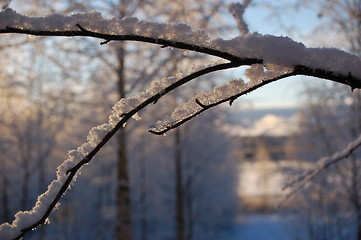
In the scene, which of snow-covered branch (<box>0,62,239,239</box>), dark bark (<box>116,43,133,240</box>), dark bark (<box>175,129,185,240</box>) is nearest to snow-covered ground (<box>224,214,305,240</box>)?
dark bark (<box>175,129,185,240</box>)

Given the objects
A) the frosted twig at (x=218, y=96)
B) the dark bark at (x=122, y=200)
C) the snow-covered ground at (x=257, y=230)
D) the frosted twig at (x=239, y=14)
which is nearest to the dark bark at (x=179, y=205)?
the dark bark at (x=122, y=200)

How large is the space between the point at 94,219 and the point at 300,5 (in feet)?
50.2

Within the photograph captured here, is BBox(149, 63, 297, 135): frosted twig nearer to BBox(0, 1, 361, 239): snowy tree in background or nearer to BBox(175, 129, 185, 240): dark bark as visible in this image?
BBox(0, 1, 361, 239): snowy tree in background

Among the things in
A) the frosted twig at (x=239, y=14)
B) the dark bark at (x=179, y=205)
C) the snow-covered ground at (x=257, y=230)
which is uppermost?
the frosted twig at (x=239, y=14)

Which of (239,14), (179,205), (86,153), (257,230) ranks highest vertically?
(239,14)

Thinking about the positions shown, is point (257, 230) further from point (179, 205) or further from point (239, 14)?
point (239, 14)

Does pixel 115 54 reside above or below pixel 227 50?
above

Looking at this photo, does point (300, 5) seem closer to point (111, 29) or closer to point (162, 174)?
point (111, 29)

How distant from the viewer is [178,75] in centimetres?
114

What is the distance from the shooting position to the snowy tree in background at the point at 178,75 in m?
1.07

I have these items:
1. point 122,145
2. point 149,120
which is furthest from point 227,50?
point 149,120

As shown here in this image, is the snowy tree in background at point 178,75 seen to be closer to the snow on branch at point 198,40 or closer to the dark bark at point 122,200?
the snow on branch at point 198,40

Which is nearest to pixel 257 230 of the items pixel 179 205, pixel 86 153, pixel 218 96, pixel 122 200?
pixel 179 205

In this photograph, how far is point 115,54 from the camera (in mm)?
5688
